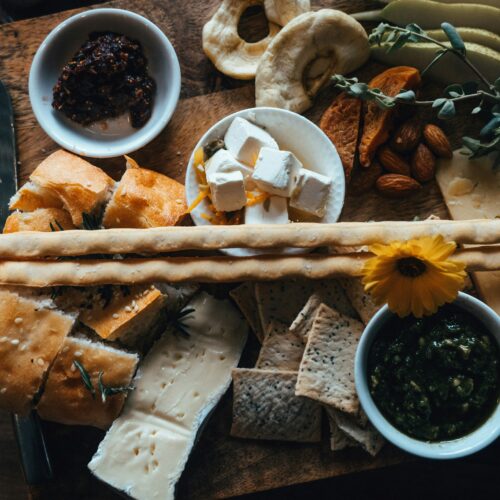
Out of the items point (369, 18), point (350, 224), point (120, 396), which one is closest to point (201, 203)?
point (350, 224)

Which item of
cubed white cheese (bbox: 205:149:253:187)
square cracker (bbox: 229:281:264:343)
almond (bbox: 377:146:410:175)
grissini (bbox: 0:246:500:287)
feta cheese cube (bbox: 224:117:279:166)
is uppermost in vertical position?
feta cheese cube (bbox: 224:117:279:166)

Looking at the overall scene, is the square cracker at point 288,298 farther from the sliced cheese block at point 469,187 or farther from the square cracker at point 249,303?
the sliced cheese block at point 469,187

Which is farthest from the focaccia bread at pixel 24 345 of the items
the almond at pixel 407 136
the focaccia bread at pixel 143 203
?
the almond at pixel 407 136

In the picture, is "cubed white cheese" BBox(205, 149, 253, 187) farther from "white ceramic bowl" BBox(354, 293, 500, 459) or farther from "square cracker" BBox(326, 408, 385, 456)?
"square cracker" BBox(326, 408, 385, 456)

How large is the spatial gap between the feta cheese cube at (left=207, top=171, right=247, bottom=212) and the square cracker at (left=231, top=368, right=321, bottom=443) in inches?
20.0

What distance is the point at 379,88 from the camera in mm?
2168

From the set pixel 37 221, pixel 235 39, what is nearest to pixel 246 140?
pixel 235 39

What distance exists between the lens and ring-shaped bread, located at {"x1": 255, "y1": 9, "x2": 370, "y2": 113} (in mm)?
2113

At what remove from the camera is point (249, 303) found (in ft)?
6.96

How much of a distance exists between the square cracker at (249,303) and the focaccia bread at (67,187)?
52 cm

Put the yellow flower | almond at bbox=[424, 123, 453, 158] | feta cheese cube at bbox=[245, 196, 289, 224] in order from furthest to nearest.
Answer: almond at bbox=[424, 123, 453, 158], feta cheese cube at bbox=[245, 196, 289, 224], the yellow flower

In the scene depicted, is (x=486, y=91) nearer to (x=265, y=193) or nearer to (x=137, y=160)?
(x=265, y=193)

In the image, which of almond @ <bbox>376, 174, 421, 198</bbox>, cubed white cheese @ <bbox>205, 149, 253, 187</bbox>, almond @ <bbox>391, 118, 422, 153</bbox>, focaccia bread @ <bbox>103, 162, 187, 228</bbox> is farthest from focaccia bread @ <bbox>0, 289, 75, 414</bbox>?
almond @ <bbox>391, 118, 422, 153</bbox>

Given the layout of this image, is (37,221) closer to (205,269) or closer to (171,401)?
(205,269)
